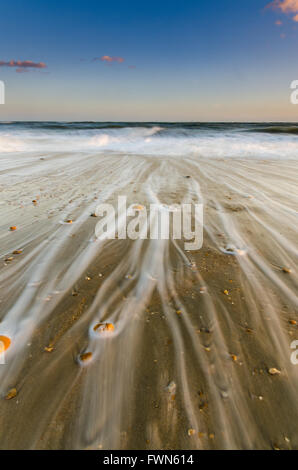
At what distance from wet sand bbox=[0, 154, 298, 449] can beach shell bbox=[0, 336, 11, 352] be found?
28 millimetres

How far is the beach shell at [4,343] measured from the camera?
1468 mm

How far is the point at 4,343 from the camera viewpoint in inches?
59.3

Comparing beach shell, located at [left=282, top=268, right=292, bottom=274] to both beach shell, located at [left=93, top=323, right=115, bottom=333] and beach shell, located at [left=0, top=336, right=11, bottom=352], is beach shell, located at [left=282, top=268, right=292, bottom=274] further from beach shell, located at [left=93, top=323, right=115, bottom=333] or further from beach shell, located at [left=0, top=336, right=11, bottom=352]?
beach shell, located at [left=0, top=336, right=11, bottom=352]

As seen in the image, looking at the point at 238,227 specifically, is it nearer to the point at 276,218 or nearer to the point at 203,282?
the point at 276,218

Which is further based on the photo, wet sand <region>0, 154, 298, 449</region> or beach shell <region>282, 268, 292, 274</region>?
beach shell <region>282, 268, 292, 274</region>

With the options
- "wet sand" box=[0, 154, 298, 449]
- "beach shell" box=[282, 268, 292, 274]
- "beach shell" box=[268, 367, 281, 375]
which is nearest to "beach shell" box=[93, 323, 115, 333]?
"wet sand" box=[0, 154, 298, 449]

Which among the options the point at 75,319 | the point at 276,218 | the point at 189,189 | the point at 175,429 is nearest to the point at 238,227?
the point at 276,218

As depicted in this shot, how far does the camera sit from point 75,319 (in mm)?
1678

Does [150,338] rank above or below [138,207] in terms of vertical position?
below

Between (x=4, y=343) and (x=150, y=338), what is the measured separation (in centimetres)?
88

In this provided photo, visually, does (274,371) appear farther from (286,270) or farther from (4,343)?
(4,343)

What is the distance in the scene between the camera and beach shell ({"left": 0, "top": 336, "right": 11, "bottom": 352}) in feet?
4.82

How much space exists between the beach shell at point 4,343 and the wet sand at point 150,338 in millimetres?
28

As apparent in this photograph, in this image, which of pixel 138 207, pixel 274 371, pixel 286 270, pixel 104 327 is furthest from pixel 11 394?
pixel 138 207
